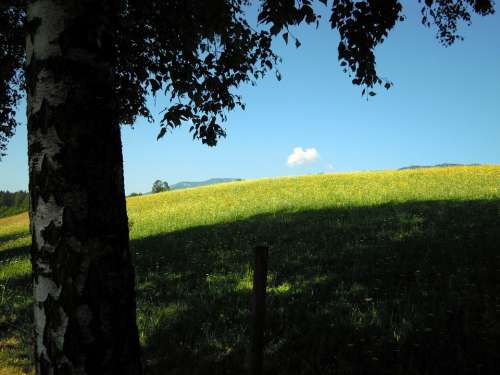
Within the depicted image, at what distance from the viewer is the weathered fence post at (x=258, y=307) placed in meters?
3.45

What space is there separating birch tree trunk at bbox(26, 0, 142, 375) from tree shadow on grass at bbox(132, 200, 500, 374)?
2.14 m

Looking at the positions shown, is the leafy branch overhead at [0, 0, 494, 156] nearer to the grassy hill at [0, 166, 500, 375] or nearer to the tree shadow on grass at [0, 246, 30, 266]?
the grassy hill at [0, 166, 500, 375]

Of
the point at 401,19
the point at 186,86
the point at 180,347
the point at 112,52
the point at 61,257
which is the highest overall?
the point at 401,19

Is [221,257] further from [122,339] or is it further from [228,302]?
[122,339]

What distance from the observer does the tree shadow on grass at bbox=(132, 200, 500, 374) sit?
4.42 metres

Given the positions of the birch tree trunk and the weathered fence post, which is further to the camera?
the weathered fence post

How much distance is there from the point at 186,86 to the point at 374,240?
6.60 metres

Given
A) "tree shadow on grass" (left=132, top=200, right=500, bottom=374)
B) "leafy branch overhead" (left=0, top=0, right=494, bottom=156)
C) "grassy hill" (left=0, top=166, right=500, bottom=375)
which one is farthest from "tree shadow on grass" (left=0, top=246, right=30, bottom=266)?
"leafy branch overhead" (left=0, top=0, right=494, bottom=156)

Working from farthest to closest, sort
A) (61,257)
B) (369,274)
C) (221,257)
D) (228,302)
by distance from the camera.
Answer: (221,257), (369,274), (228,302), (61,257)

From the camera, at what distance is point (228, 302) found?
21.4 ft

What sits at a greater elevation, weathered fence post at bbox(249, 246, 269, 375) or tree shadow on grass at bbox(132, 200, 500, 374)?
weathered fence post at bbox(249, 246, 269, 375)

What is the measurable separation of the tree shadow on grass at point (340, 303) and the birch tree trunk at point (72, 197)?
2.14 metres

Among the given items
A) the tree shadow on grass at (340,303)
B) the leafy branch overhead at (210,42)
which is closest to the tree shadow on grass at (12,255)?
the tree shadow on grass at (340,303)

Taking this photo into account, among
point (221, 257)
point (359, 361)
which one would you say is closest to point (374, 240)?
point (221, 257)
